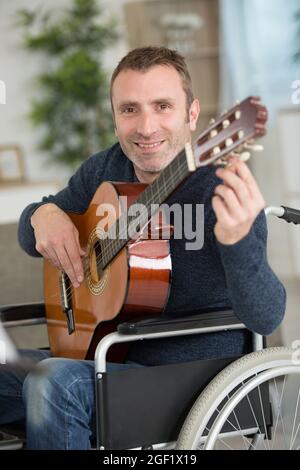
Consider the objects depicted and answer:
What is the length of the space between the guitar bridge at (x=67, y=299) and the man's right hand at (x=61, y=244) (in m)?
0.04

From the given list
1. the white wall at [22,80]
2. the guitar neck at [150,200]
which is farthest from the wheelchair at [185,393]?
the white wall at [22,80]

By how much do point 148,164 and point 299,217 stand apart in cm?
31

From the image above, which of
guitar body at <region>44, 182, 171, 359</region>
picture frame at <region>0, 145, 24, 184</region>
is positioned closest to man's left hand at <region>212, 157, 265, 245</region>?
guitar body at <region>44, 182, 171, 359</region>

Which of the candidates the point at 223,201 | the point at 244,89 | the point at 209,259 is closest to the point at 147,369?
the point at 209,259

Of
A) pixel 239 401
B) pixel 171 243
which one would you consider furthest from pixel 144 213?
pixel 239 401

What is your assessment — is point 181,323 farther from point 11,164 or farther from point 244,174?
point 11,164

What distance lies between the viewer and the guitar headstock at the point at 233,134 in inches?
45.6

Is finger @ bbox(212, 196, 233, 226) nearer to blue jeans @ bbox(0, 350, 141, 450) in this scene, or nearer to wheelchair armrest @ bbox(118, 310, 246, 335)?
wheelchair armrest @ bbox(118, 310, 246, 335)

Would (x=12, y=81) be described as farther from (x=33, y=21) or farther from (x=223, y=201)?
(x=223, y=201)

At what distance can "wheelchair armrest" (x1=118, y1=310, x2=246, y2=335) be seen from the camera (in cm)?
139

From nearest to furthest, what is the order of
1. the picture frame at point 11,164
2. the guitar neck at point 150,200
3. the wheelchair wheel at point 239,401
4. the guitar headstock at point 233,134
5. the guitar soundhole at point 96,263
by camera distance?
the guitar headstock at point 233,134, the guitar neck at point 150,200, the wheelchair wheel at point 239,401, the guitar soundhole at point 96,263, the picture frame at point 11,164

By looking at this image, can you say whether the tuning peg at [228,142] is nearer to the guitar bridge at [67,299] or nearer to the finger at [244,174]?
the finger at [244,174]

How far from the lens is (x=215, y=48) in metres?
5.58

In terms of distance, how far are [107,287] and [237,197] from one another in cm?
38
